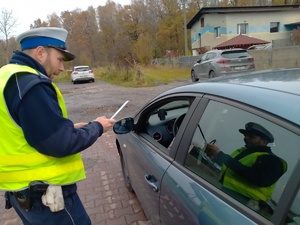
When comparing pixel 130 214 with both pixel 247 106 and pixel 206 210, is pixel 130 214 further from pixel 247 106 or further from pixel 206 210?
pixel 247 106

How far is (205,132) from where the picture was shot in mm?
1711

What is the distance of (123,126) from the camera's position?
101 inches

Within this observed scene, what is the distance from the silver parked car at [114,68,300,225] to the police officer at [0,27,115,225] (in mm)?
594

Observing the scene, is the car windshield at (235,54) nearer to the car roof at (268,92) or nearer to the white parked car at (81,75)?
the car roof at (268,92)

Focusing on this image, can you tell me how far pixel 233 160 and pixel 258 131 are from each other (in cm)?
23

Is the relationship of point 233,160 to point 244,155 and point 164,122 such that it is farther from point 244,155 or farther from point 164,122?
point 164,122

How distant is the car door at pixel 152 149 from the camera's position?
78.9 inches

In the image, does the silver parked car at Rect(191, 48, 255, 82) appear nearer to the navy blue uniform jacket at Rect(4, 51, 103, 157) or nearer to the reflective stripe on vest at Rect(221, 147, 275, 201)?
the reflective stripe on vest at Rect(221, 147, 275, 201)

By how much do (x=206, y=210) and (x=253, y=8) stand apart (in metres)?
35.2

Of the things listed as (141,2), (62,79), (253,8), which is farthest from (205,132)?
(141,2)

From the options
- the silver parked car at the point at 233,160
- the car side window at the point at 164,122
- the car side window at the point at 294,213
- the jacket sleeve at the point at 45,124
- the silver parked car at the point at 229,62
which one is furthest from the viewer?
the silver parked car at the point at 229,62

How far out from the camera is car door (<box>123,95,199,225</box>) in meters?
2.00

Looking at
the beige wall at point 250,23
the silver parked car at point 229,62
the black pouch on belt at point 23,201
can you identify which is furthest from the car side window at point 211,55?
the beige wall at point 250,23

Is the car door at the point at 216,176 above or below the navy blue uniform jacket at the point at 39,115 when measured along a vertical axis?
below
